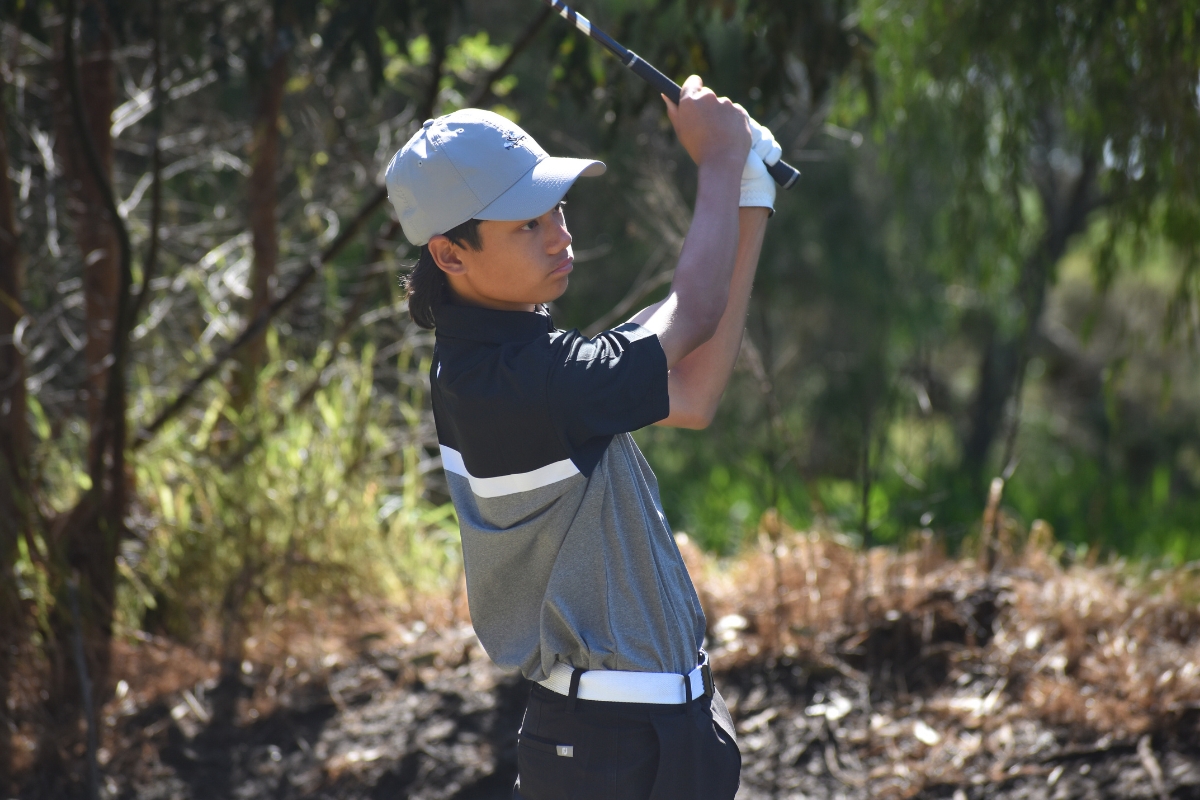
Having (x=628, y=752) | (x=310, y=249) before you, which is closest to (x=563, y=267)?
(x=628, y=752)

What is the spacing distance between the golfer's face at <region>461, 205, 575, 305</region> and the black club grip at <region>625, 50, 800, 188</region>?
1.28 feet

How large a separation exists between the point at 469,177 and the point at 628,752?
A: 3.10 feet

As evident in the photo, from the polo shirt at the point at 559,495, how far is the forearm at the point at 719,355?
106 millimetres

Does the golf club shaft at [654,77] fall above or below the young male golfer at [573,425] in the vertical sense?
above

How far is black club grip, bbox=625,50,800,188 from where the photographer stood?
6.54ft

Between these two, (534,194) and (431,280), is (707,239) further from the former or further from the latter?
(431,280)

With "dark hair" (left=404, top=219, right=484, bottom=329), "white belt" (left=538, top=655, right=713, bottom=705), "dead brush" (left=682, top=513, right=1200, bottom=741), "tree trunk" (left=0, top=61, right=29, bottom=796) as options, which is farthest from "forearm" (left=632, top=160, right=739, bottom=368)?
"tree trunk" (left=0, top=61, right=29, bottom=796)

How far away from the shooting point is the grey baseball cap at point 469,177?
1776 mm

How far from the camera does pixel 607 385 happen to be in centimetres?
169

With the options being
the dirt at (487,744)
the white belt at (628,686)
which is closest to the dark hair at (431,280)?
the white belt at (628,686)

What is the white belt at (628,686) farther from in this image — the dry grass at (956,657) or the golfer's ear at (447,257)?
the dry grass at (956,657)

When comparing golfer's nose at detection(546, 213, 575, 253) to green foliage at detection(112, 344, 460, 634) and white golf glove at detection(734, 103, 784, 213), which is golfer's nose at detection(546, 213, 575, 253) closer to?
white golf glove at detection(734, 103, 784, 213)

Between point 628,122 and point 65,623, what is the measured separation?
2.99m

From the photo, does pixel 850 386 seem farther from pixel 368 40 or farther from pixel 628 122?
pixel 368 40
